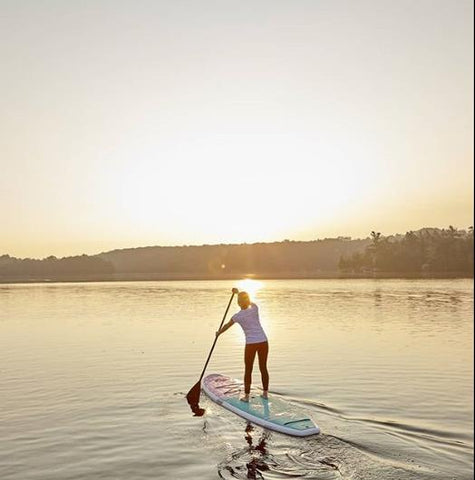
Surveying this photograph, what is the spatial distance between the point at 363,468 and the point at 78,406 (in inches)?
393

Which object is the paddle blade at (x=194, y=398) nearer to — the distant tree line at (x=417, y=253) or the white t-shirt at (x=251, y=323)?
the white t-shirt at (x=251, y=323)

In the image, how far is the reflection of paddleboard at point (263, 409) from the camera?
41.2 feet

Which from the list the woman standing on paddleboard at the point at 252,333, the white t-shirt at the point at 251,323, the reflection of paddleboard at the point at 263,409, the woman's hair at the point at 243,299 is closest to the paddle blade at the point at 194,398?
the reflection of paddleboard at the point at 263,409

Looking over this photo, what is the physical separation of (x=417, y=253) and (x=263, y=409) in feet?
414

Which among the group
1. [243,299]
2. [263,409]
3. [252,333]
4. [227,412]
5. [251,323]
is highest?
Answer: [243,299]

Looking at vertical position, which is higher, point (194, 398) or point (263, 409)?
point (263, 409)

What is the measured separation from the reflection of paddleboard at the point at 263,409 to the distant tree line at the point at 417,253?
105086 millimetres

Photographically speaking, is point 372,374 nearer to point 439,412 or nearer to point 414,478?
point 439,412

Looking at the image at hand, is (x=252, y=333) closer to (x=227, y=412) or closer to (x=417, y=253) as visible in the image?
(x=227, y=412)

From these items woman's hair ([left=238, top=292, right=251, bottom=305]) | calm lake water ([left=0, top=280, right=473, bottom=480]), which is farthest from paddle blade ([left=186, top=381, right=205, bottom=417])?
woman's hair ([left=238, top=292, right=251, bottom=305])

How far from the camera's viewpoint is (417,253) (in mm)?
132625

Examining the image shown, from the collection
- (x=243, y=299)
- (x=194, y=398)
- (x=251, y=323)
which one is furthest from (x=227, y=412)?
(x=243, y=299)

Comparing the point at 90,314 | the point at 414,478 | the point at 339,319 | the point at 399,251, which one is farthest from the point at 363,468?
the point at 399,251

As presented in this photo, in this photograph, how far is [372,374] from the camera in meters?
21.7
